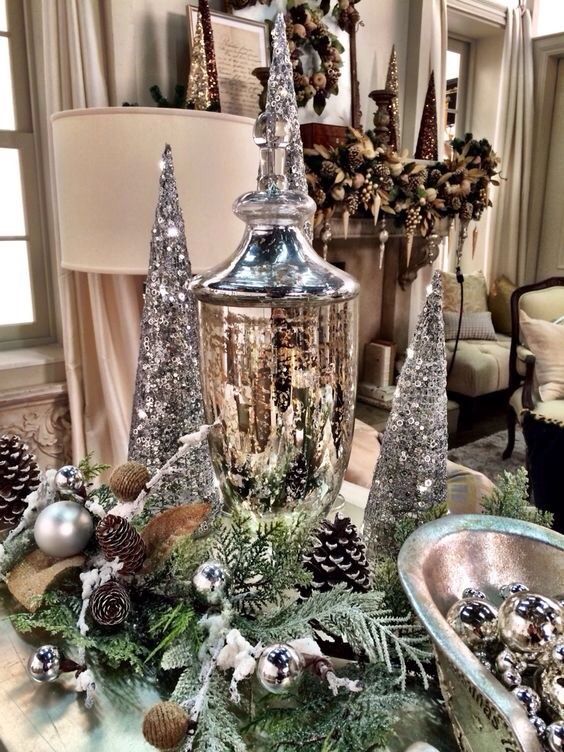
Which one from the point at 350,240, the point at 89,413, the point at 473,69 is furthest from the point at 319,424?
the point at 473,69

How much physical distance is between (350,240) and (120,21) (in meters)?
1.40

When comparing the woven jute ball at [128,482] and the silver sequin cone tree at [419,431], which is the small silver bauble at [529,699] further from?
the woven jute ball at [128,482]

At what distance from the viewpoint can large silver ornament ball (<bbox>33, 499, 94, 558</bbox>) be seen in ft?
2.03

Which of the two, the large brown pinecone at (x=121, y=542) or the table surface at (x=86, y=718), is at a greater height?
the large brown pinecone at (x=121, y=542)

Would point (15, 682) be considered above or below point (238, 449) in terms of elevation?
below

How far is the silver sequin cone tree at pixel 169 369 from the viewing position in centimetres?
78

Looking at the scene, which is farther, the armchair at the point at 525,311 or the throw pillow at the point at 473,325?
the throw pillow at the point at 473,325

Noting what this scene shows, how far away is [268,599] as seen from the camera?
57 centimetres

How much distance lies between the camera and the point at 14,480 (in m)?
0.74

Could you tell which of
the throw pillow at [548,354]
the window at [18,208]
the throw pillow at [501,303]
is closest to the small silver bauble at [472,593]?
the window at [18,208]

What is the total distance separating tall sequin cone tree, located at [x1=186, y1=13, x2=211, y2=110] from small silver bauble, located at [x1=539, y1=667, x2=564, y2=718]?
1.55m

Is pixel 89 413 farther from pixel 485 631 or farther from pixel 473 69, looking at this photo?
pixel 473 69

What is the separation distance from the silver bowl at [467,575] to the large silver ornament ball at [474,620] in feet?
0.05

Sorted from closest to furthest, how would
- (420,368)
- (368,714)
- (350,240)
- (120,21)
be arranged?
(368,714)
(420,368)
(120,21)
(350,240)
